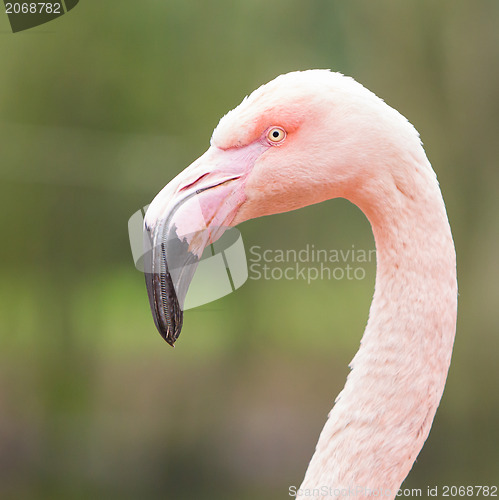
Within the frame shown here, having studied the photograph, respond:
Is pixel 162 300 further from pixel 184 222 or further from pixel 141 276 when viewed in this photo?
pixel 141 276

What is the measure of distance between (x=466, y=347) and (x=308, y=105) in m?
2.43

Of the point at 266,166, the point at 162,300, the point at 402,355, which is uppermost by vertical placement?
the point at 266,166

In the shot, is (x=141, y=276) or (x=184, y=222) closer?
(x=184, y=222)

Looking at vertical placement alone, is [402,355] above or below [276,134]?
below

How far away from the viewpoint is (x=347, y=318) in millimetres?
2814

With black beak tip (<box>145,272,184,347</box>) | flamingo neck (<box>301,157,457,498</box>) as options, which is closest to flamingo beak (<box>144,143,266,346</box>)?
black beak tip (<box>145,272,184,347</box>)

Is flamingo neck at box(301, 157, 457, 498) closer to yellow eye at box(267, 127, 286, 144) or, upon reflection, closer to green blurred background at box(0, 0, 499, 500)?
yellow eye at box(267, 127, 286, 144)

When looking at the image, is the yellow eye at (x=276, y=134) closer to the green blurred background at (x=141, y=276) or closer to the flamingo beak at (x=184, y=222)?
the flamingo beak at (x=184, y=222)

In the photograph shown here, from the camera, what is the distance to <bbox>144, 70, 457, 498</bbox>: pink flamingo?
0.77 meters

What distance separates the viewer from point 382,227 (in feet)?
2.63

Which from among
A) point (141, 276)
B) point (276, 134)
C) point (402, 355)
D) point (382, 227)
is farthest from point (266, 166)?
point (141, 276)

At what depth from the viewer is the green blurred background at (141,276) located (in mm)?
2779

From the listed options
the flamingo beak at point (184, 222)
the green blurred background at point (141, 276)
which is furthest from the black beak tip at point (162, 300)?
the green blurred background at point (141, 276)

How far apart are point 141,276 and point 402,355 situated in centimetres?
218
